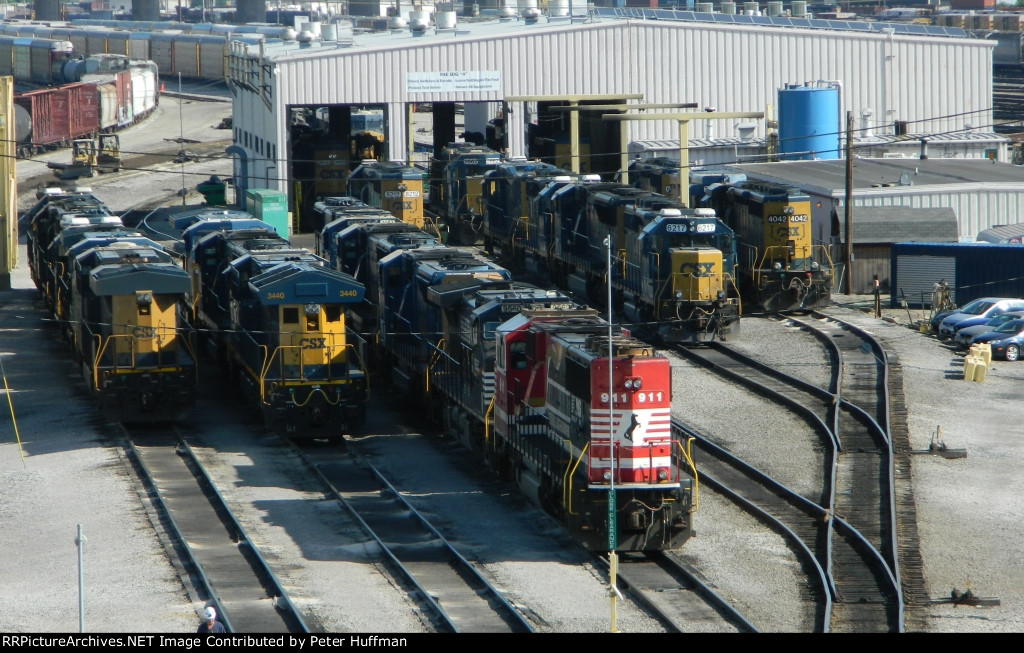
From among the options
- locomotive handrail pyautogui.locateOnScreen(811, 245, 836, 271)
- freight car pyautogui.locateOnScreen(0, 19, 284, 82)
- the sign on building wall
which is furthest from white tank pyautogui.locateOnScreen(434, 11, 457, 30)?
freight car pyautogui.locateOnScreen(0, 19, 284, 82)

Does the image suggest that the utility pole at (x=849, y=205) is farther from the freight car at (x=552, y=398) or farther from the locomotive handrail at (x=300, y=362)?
the locomotive handrail at (x=300, y=362)

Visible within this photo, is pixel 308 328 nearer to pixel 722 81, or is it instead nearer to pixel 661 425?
pixel 661 425

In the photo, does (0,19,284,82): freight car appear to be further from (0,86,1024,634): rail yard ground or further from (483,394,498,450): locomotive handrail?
(483,394,498,450): locomotive handrail

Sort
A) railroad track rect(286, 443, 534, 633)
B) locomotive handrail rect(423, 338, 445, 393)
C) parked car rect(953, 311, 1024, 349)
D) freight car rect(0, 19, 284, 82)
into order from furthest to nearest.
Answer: freight car rect(0, 19, 284, 82)
parked car rect(953, 311, 1024, 349)
locomotive handrail rect(423, 338, 445, 393)
railroad track rect(286, 443, 534, 633)

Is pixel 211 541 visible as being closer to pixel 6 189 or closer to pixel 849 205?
pixel 849 205

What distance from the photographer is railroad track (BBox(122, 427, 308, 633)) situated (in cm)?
1967

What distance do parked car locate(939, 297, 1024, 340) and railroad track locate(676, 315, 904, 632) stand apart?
101 inches

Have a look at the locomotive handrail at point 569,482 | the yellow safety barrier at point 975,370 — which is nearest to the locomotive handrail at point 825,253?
the yellow safety barrier at point 975,370

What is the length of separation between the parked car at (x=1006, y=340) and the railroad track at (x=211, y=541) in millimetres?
21782

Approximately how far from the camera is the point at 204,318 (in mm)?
38750

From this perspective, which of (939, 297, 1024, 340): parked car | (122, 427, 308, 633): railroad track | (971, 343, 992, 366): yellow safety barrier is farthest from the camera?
(939, 297, 1024, 340): parked car

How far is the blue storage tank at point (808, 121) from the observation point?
62688 millimetres
